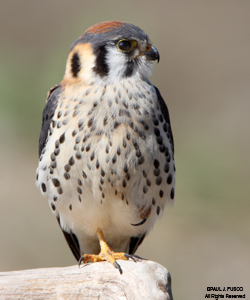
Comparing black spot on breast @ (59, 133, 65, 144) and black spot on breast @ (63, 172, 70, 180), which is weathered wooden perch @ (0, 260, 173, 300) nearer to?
black spot on breast @ (63, 172, 70, 180)

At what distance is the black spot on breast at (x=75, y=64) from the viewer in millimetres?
4266

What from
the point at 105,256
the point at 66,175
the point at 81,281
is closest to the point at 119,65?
the point at 66,175

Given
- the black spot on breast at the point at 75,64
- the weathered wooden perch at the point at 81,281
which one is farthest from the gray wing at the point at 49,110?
the weathered wooden perch at the point at 81,281

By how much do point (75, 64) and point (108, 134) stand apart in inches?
20.6

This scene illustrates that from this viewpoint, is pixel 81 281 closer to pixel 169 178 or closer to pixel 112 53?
pixel 169 178

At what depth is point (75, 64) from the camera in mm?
4293

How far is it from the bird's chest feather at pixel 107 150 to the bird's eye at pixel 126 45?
211 mm

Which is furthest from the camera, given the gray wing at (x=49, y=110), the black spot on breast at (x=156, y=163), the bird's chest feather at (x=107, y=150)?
the gray wing at (x=49, y=110)

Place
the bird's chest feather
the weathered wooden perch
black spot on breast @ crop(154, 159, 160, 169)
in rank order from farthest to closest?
black spot on breast @ crop(154, 159, 160, 169), the bird's chest feather, the weathered wooden perch

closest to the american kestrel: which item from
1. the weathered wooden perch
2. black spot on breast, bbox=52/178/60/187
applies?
black spot on breast, bbox=52/178/60/187

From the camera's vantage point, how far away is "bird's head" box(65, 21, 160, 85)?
163 inches

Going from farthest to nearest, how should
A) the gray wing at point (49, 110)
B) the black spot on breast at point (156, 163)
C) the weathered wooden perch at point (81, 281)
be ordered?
the gray wing at point (49, 110) → the black spot on breast at point (156, 163) → the weathered wooden perch at point (81, 281)

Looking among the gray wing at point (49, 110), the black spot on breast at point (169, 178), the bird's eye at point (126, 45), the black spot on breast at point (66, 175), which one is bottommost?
the black spot on breast at point (169, 178)

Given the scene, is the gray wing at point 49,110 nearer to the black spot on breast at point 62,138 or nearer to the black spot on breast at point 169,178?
the black spot on breast at point 62,138
